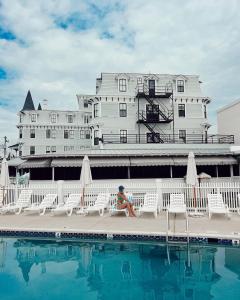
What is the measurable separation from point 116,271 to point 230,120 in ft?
86.0

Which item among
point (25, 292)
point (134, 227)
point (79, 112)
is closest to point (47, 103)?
point (79, 112)

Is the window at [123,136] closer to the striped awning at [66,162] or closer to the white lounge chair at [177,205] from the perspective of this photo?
the striped awning at [66,162]

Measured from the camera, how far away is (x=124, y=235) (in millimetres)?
9625

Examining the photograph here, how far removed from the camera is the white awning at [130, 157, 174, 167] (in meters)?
22.4

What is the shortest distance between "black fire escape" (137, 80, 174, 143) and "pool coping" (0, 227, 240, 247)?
21.0m

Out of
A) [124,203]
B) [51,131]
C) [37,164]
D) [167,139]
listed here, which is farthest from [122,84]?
[124,203]

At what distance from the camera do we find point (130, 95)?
3052 cm

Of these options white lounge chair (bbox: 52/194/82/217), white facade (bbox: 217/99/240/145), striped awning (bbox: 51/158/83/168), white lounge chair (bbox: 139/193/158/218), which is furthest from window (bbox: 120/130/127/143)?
white lounge chair (bbox: 139/193/158/218)

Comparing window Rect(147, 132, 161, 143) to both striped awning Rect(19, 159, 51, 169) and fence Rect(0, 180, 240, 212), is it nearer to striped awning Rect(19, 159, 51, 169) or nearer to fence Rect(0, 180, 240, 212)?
striped awning Rect(19, 159, 51, 169)

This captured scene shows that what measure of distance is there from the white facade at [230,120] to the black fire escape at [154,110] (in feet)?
20.0

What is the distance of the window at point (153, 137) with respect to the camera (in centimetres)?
2995

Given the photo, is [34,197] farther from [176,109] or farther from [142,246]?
[176,109]

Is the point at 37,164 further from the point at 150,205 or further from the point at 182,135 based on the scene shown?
the point at 182,135

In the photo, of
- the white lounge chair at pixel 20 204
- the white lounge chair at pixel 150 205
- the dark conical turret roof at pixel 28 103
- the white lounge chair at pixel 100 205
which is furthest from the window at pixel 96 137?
the dark conical turret roof at pixel 28 103
